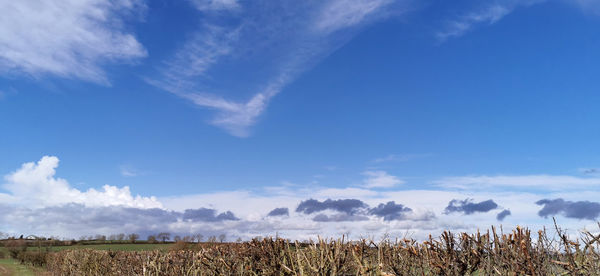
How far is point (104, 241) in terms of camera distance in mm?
99750

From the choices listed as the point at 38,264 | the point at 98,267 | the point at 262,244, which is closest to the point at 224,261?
the point at 262,244

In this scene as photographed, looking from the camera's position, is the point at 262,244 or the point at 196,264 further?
the point at 196,264

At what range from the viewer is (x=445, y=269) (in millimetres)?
9648

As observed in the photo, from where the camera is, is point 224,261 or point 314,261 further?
point 224,261

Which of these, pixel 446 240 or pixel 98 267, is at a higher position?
pixel 446 240

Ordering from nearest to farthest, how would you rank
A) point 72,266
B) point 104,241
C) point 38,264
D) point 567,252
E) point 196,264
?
point 567,252, point 196,264, point 72,266, point 38,264, point 104,241

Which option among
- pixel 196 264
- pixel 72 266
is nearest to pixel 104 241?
pixel 72 266

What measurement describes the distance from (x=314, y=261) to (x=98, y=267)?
76.2ft

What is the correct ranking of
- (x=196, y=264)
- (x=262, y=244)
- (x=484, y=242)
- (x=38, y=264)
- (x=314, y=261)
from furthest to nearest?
1. (x=38, y=264)
2. (x=196, y=264)
3. (x=262, y=244)
4. (x=484, y=242)
5. (x=314, y=261)

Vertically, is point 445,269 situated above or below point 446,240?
below

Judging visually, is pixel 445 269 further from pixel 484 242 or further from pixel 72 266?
pixel 72 266

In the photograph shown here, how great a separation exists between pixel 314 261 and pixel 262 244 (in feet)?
19.0

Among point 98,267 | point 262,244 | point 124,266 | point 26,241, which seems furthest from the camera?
point 26,241

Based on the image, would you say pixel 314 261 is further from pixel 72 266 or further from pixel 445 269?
pixel 72 266
